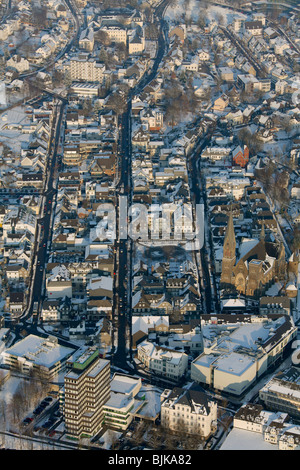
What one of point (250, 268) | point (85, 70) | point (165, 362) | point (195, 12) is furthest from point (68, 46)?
point (165, 362)

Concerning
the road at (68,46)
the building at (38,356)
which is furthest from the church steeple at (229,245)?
the road at (68,46)

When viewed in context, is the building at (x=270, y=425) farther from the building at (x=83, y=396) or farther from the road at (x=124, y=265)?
the road at (x=124, y=265)

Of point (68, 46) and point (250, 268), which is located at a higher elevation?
point (250, 268)

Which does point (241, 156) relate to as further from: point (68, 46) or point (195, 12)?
point (195, 12)

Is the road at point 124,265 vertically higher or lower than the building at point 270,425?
lower

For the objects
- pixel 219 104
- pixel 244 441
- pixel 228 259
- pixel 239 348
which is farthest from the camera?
pixel 219 104

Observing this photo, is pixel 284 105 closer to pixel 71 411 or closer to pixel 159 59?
pixel 159 59

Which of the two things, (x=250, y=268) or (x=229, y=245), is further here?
(x=250, y=268)
